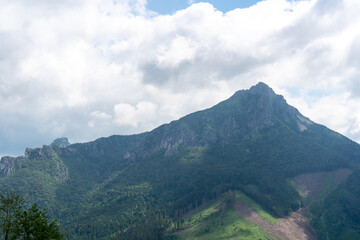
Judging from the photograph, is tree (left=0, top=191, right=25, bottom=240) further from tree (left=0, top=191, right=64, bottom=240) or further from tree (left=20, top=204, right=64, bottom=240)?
tree (left=20, top=204, right=64, bottom=240)

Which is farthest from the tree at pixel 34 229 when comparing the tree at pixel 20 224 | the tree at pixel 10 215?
the tree at pixel 10 215

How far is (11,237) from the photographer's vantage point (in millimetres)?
76938

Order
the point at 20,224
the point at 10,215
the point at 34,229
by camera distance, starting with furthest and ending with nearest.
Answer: the point at 10,215
the point at 20,224
the point at 34,229

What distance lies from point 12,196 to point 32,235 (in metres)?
13.3

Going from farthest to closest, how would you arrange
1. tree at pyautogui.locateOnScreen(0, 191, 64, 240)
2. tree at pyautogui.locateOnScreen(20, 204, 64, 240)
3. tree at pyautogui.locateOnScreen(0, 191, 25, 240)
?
tree at pyautogui.locateOnScreen(20, 204, 64, 240)
tree at pyautogui.locateOnScreen(0, 191, 64, 240)
tree at pyautogui.locateOnScreen(0, 191, 25, 240)

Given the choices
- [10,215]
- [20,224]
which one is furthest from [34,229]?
[10,215]

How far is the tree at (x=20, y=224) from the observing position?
7625 centimetres

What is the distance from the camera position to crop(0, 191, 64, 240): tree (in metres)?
76.2

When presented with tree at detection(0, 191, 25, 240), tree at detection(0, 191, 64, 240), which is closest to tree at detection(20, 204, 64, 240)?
tree at detection(0, 191, 64, 240)

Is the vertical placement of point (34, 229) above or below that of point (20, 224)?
below

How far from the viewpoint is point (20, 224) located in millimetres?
→ 77125

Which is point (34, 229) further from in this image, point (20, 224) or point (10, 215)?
point (10, 215)

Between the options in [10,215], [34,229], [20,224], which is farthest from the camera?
[10,215]

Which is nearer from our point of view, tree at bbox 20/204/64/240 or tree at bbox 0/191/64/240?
tree at bbox 0/191/64/240
